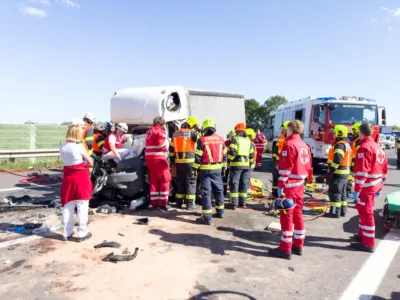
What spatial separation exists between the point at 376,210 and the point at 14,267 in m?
6.72

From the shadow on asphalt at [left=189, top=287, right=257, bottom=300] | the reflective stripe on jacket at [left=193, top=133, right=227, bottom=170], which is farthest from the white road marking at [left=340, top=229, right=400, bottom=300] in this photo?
the reflective stripe on jacket at [left=193, top=133, right=227, bottom=170]

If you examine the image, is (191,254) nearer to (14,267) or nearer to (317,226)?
(14,267)

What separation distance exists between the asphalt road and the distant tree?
99.8ft

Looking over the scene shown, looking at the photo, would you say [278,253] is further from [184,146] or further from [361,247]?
[184,146]

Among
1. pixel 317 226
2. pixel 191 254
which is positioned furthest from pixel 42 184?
pixel 317 226

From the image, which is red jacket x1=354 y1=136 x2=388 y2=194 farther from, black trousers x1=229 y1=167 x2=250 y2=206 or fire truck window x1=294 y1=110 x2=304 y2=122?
fire truck window x1=294 y1=110 x2=304 y2=122

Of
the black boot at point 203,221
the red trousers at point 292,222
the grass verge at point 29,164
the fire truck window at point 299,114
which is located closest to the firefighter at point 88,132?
the black boot at point 203,221

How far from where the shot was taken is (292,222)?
14.3ft

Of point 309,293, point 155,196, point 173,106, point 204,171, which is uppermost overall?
point 173,106

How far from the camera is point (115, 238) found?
4.87 m

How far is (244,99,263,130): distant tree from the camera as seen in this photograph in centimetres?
3565

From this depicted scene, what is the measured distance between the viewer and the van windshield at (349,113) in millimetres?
11641

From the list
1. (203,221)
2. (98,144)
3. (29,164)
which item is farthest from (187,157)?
(29,164)

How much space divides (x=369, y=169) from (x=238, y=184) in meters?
2.83
